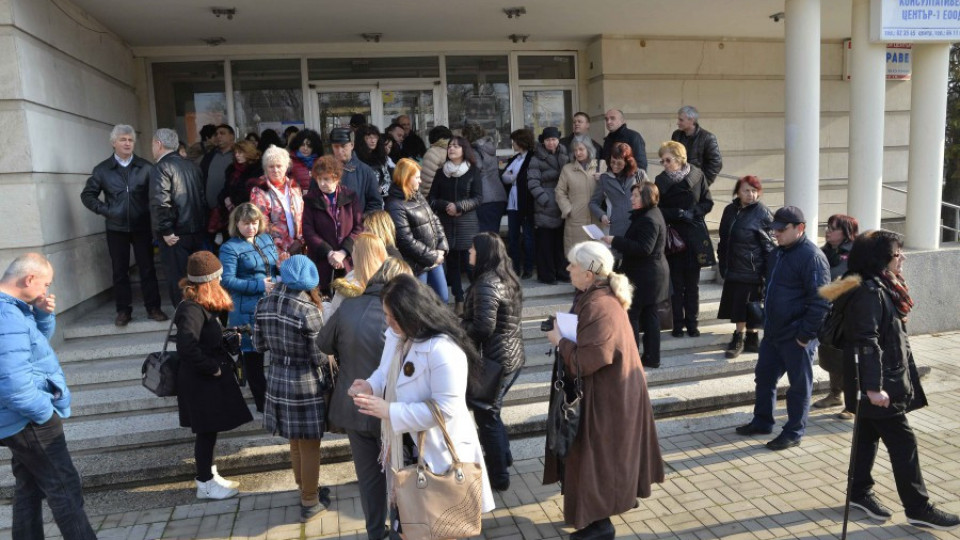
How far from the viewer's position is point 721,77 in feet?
36.7

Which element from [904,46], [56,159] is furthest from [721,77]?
[56,159]

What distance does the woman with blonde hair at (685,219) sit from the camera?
6.94 meters

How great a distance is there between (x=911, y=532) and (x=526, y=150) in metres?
5.44

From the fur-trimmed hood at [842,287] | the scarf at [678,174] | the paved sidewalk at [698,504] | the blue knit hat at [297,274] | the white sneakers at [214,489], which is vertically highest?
the scarf at [678,174]

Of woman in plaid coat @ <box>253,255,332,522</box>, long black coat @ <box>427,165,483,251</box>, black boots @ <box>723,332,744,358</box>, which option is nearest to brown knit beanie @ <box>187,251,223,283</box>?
woman in plaid coat @ <box>253,255,332,522</box>

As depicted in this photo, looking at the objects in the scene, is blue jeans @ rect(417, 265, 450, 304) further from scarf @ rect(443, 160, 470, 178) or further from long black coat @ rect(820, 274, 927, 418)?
long black coat @ rect(820, 274, 927, 418)

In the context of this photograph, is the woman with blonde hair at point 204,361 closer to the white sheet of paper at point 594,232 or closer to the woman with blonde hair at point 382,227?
the woman with blonde hair at point 382,227

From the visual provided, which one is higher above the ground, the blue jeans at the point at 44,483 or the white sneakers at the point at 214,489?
the blue jeans at the point at 44,483

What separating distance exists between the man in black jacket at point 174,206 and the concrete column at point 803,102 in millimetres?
6322

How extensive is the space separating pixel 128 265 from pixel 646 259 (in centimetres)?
491

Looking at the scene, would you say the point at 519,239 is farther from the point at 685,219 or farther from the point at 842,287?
the point at 842,287

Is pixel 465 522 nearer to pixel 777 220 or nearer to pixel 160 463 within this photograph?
pixel 160 463

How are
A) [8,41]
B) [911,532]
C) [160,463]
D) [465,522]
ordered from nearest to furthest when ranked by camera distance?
[465,522]
[911,532]
[160,463]
[8,41]

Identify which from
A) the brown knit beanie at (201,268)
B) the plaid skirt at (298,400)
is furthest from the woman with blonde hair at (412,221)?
the plaid skirt at (298,400)
